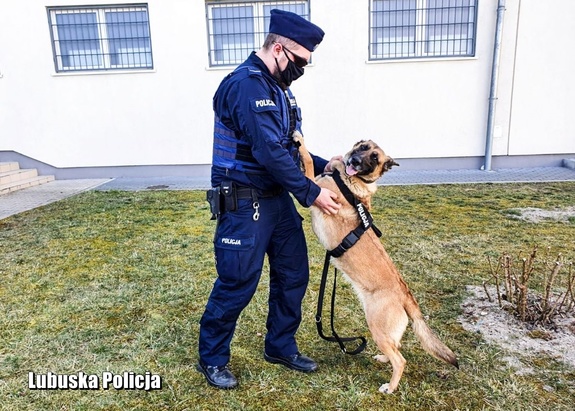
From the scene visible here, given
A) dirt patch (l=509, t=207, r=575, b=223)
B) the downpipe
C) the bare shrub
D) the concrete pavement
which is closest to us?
the bare shrub

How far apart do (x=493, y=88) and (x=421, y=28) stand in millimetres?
2108

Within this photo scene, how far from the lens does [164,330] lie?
330 cm

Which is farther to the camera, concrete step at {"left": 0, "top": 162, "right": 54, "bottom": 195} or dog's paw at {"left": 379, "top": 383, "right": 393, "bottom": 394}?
concrete step at {"left": 0, "top": 162, "right": 54, "bottom": 195}

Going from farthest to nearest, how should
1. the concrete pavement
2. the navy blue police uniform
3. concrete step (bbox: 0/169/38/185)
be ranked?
1. concrete step (bbox: 0/169/38/185)
2. the concrete pavement
3. the navy blue police uniform

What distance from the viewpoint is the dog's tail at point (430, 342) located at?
2441 mm

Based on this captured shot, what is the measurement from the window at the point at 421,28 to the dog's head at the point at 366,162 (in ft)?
25.3

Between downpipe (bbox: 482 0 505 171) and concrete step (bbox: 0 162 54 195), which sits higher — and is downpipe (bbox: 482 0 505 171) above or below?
above

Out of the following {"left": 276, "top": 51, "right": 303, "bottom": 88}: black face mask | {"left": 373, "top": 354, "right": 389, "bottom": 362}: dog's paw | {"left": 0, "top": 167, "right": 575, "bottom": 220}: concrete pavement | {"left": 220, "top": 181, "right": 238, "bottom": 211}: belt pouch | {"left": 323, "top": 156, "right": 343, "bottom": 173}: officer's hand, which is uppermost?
{"left": 276, "top": 51, "right": 303, "bottom": 88}: black face mask

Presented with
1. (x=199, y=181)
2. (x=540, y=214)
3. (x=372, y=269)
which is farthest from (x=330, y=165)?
(x=199, y=181)

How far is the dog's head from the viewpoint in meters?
2.73

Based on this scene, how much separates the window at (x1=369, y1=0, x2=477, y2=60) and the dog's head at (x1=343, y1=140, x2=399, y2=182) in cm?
771

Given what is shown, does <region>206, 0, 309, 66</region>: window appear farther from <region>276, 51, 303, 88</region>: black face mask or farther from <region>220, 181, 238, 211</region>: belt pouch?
<region>220, 181, 238, 211</region>: belt pouch

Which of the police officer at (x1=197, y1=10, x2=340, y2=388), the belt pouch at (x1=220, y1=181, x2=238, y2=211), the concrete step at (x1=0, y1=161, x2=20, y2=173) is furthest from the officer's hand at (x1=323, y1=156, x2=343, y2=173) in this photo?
the concrete step at (x1=0, y1=161, x2=20, y2=173)

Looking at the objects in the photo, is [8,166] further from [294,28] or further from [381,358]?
[381,358]
